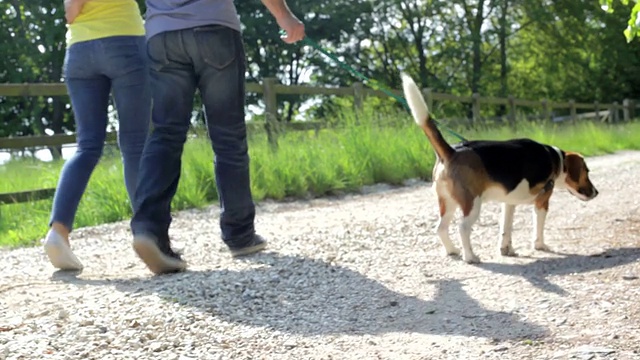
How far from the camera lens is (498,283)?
432 cm

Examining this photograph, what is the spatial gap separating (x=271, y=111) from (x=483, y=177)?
6880 millimetres

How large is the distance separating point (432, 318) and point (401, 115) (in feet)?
31.5

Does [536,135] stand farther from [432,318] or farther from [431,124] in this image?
[432,318]

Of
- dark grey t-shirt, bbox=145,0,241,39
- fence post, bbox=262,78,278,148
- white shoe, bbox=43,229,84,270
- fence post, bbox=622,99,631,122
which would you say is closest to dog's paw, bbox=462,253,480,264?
dark grey t-shirt, bbox=145,0,241,39

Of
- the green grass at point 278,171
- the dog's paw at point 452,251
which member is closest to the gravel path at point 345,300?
the dog's paw at point 452,251

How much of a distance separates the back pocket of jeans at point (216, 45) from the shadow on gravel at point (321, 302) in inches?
43.4

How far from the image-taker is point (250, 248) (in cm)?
518

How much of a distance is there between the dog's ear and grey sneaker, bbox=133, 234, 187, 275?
8.51 feet

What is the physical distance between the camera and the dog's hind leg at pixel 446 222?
5.19 m

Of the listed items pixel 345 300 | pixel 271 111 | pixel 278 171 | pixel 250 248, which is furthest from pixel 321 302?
pixel 271 111

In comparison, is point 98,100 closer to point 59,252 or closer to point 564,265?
point 59,252

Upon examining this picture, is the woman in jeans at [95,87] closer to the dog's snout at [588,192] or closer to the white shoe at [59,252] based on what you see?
the white shoe at [59,252]

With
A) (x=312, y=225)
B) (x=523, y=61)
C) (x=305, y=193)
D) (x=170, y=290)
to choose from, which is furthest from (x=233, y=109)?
(x=523, y=61)

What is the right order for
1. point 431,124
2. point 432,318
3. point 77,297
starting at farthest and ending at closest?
point 431,124, point 77,297, point 432,318
